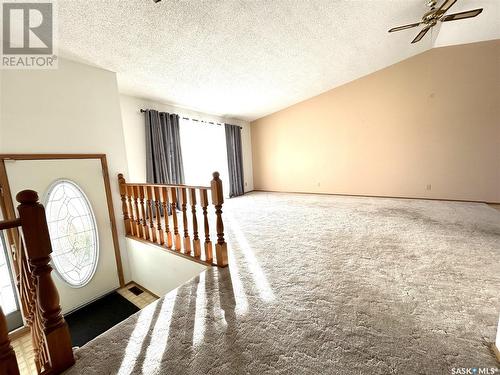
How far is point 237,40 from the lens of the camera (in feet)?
8.93

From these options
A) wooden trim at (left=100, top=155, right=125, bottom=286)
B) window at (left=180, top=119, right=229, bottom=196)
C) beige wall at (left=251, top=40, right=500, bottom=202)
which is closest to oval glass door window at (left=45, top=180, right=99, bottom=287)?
wooden trim at (left=100, top=155, right=125, bottom=286)

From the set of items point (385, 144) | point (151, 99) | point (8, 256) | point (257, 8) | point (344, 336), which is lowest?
point (344, 336)

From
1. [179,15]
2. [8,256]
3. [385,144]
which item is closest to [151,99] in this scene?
[179,15]

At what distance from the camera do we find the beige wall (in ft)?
12.9

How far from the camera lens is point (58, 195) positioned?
7.88ft

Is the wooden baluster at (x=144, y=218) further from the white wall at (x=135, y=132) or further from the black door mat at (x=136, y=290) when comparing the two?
the white wall at (x=135, y=132)

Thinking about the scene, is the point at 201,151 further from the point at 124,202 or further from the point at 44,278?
the point at 44,278

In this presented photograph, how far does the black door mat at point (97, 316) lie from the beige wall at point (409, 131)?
476 cm

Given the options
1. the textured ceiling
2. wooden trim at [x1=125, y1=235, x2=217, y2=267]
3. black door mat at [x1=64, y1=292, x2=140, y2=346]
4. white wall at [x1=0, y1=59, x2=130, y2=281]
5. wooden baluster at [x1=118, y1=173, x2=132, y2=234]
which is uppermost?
the textured ceiling

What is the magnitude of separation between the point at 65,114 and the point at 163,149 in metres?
1.69

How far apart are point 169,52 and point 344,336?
327cm

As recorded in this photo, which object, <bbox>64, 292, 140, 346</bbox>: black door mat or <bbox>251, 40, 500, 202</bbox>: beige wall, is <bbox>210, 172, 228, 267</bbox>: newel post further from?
<bbox>251, 40, 500, 202</bbox>: beige wall

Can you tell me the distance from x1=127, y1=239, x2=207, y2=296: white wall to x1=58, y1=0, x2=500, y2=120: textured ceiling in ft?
7.65

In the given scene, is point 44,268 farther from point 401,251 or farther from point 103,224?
point 401,251
